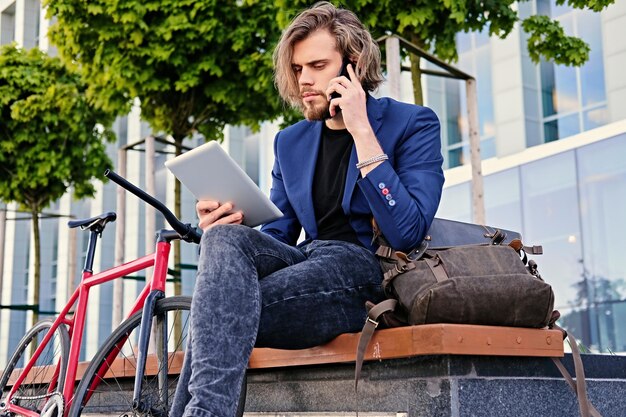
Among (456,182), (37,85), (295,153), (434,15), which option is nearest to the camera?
(295,153)

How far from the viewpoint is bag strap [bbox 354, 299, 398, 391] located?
113 inches

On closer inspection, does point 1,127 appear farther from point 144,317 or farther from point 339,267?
point 339,267

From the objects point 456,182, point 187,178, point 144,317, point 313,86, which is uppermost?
point 456,182

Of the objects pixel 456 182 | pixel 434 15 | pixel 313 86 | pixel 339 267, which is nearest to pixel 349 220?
pixel 339 267

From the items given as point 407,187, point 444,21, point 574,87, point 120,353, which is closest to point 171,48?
point 444,21

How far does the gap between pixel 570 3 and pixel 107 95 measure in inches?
179

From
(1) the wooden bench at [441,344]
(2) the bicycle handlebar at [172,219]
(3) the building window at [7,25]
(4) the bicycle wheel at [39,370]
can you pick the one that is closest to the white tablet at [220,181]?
(2) the bicycle handlebar at [172,219]

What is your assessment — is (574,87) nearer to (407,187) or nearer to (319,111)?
(319,111)

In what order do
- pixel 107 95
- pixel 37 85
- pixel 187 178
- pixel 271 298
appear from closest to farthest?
pixel 271 298
pixel 187 178
pixel 107 95
pixel 37 85

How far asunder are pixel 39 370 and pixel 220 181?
8.28ft

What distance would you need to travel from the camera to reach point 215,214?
319cm

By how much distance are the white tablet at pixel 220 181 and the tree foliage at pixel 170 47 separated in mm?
4711

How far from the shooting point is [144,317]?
3.61 metres

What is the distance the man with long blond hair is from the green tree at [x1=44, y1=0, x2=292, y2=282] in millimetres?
4336
